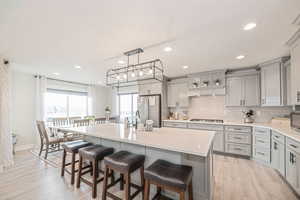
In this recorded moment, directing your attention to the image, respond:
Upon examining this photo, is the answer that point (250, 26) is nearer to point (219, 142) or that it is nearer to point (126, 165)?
point (126, 165)

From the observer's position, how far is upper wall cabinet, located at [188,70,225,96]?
3990 mm

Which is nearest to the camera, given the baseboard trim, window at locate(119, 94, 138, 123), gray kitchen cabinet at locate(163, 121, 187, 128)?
the baseboard trim

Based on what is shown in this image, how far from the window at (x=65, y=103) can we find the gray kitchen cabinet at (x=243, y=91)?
19.6ft

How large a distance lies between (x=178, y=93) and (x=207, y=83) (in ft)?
3.44

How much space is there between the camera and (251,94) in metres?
3.64

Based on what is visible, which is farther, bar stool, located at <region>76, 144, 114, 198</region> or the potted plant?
the potted plant

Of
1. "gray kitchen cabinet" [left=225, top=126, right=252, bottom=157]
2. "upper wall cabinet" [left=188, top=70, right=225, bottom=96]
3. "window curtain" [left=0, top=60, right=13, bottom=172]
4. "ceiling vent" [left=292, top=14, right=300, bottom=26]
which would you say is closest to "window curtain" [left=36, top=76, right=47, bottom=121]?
"window curtain" [left=0, top=60, right=13, bottom=172]

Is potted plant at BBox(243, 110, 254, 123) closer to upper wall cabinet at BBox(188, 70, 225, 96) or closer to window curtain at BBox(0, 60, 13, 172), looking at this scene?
upper wall cabinet at BBox(188, 70, 225, 96)

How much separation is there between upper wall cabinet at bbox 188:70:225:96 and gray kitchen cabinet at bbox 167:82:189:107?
0.70ft

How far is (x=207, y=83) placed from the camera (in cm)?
417

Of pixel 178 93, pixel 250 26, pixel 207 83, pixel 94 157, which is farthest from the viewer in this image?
pixel 178 93

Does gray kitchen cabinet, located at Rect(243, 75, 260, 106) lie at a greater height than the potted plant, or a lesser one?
greater

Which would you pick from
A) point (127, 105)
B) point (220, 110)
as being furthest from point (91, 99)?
point (220, 110)

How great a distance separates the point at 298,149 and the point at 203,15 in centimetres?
231
